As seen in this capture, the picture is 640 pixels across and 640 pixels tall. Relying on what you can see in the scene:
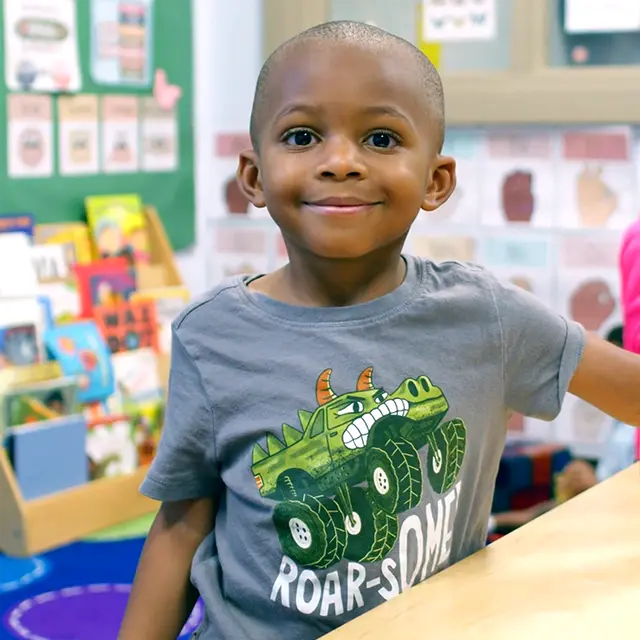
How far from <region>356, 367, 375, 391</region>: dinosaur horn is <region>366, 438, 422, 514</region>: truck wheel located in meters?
0.04

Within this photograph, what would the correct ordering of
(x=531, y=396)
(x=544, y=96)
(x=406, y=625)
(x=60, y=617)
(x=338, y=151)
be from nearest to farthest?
(x=406, y=625) < (x=338, y=151) < (x=531, y=396) < (x=60, y=617) < (x=544, y=96)

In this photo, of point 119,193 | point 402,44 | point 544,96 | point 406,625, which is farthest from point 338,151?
point 119,193

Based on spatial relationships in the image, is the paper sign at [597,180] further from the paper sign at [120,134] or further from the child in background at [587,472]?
the paper sign at [120,134]

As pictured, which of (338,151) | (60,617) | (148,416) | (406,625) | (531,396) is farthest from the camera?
(148,416)

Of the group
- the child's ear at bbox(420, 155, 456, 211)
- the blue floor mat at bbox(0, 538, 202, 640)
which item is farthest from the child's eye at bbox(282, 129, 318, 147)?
the blue floor mat at bbox(0, 538, 202, 640)

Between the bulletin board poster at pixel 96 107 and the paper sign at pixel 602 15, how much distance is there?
96 centimetres

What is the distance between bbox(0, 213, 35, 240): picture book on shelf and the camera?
2199 millimetres

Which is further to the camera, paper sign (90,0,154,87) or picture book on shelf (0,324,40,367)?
paper sign (90,0,154,87)

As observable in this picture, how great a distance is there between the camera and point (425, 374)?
2.66 feet

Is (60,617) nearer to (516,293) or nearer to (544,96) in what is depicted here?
(516,293)

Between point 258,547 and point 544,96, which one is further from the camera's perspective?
point 544,96

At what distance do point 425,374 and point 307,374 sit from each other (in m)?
0.09

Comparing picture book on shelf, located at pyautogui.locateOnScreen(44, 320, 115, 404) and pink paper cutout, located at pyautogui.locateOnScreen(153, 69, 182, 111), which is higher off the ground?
pink paper cutout, located at pyautogui.locateOnScreen(153, 69, 182, 111)

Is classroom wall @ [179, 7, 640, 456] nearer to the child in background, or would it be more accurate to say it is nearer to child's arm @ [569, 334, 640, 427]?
the child in background
